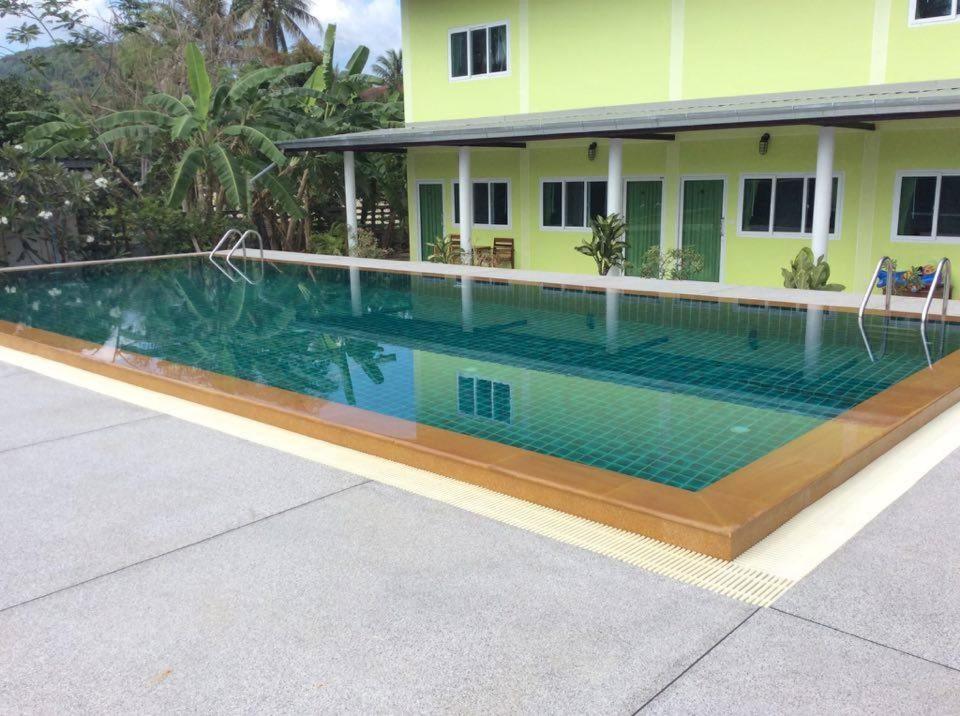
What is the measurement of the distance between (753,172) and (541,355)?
8.79 m

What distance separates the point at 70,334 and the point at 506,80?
484 inches

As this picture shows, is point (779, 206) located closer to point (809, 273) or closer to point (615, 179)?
point (809, 273)

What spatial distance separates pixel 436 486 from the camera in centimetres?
498

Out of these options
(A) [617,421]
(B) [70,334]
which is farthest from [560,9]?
(A) [617,421]

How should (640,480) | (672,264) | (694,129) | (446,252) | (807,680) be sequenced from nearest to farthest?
(807,680)
(640,480)
(694,129)
(672,264)
(446,252)

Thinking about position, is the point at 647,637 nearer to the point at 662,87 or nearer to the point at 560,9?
the point at 662,87

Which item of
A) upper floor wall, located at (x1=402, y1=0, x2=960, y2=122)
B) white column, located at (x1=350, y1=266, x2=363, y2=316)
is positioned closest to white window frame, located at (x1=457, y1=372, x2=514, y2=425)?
white column, located at (x1=350, y1=266, x2=363, y2=316)

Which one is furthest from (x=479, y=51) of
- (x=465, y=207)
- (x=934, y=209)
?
(x=934, y=209)

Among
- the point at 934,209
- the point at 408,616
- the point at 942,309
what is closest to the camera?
the point at 408,616

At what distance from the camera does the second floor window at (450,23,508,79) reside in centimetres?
1933

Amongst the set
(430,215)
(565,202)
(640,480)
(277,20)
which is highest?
(277,20)

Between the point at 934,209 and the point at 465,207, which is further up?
the point at 465,207

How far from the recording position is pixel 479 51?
19.9 meters

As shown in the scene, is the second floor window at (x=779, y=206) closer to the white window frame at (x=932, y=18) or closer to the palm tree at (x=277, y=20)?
the white window frame at (x=932, y=18)
